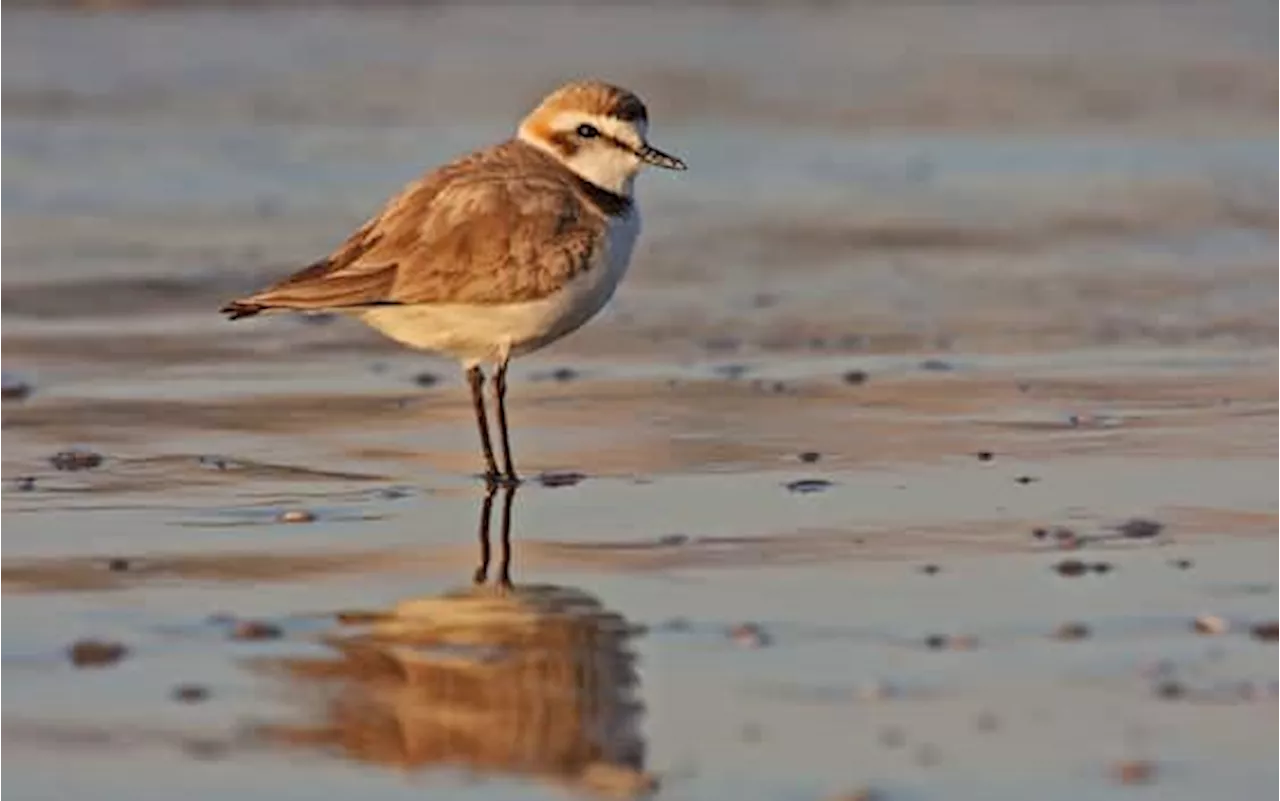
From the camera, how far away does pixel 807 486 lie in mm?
7551

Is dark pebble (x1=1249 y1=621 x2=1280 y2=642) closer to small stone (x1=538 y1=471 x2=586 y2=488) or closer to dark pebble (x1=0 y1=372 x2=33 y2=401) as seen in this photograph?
small stone (x1=538 y1=471 x2=586 y2=488)

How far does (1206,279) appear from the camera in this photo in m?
11.2

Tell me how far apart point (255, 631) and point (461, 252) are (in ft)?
6.62

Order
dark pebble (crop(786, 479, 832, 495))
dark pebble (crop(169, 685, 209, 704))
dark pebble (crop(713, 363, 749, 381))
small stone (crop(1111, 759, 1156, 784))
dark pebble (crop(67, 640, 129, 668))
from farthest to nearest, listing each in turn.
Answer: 1. dark pebble (crop(713, 363, 749, 381))
2. dark pebble (crop(786, 479, 832, 495))
3. dark pebble (crop(67, 640, 129, 668))
4. dark pebble (crop(169, 685, 209, 704))
5. small stone (crop(1111, 759, 1156, 784))

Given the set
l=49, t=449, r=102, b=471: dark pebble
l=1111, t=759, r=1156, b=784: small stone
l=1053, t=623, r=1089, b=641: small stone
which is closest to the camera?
l=1111, t=759, r=1156, b=784: small stone

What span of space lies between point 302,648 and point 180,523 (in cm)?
132

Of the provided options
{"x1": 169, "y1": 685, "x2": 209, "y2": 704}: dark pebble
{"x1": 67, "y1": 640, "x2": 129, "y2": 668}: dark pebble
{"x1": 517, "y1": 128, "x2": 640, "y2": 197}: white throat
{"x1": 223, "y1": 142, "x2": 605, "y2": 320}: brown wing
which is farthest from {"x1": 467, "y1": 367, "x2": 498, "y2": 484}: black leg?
{"x1": 169, "y1": 685, "x2": 209, "y2": 704}: dark pebble

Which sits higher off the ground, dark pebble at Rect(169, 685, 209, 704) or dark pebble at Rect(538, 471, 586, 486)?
dark pebble at Rect(538, 471, 586, 486)

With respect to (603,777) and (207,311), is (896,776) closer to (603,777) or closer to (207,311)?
(603,777)

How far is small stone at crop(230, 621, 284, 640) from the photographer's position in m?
6.02

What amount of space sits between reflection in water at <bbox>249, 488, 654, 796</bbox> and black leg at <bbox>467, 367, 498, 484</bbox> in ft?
4.33

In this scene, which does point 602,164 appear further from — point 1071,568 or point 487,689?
point 487,689

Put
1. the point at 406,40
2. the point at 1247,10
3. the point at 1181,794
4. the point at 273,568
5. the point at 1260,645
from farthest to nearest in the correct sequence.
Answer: the point at 1247,10 < the point at 406,40 < the point at 273,568 < the point at 1260,645 < the point at 1181,794

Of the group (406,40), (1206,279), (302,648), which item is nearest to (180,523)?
(302,648)
